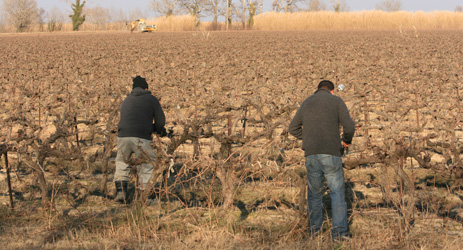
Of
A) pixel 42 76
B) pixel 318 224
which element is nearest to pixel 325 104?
pixel 318 224

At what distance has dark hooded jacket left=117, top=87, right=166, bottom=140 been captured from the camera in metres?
7.07

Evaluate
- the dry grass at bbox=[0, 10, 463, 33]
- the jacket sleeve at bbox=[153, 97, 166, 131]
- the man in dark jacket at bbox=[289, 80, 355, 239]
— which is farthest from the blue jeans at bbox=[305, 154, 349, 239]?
the dry grass at bbox=[0, 10, 463, 33]

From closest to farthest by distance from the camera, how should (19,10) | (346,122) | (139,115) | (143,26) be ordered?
(346,122) → (139,115) → (143,26) → (19,10)

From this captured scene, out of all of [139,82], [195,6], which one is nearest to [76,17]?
[195,6]

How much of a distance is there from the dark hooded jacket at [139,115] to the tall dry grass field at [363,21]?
4630 centimetres

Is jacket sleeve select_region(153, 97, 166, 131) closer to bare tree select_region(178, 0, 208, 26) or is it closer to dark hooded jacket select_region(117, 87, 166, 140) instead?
dark hooded jacket select_region(117, 87, 166, 140)

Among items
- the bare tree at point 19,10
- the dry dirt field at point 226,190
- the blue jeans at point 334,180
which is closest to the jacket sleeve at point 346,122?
the blue jeans at point 334,180

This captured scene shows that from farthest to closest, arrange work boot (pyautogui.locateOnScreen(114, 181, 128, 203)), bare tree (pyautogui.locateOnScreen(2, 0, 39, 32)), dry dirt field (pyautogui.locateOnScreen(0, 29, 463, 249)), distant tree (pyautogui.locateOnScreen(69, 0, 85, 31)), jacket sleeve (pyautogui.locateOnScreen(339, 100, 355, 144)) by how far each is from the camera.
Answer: bare tree (pyautogui.locateOnScreen(2, 0, 39, 32)), distant tree (pyautogui.locateOnScreen(69, 0, 85, 31)), work boot (pyautogui.locateOnScreen(114, 181, 128, 203)), dry dirt field (pyautogui.locateOnScreen(0, 29, 463, 249)), jacket sleeve (pyautogui.locateOnScreen(339, 100, 355, 144))

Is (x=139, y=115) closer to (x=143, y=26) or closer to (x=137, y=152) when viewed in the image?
(x=137, y=152)

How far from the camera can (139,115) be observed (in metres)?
7.07

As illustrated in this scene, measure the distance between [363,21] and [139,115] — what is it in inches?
1919

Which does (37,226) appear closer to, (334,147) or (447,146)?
(334,147)

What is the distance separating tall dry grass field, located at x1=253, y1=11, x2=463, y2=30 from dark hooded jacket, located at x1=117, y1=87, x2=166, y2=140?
152ft

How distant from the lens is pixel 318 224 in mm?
5797
